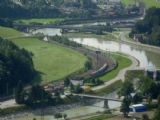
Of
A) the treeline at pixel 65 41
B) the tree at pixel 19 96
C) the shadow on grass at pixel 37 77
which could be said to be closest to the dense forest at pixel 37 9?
the treeline at pixel 65 41

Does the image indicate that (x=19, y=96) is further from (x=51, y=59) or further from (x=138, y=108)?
(x=51, y=59)

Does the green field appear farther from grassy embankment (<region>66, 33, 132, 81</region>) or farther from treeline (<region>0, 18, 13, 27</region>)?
grassy embankment (<region>66, 33, 132, 81</region>)

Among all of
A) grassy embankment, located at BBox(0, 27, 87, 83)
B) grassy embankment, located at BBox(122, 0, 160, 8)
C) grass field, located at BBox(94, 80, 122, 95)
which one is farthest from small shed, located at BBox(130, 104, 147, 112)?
grassy embankment, located at BBox(122, 0, 160, 8)

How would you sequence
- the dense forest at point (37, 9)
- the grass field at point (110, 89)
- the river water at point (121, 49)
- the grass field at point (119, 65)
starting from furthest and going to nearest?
the dense forest at point (37, 9) → the river water at point (121, 49) → the grass field at point (119, 65) → the grass field at point (110, 89)

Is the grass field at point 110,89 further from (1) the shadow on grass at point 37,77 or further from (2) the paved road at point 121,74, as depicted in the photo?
(1) the shadow on grass at point 37,77

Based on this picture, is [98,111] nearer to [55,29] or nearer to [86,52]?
[86,52]

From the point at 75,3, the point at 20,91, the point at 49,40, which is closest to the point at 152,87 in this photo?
the point at 20,91

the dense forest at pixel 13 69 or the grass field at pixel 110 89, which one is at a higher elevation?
the dense forest at pixel 13 69
